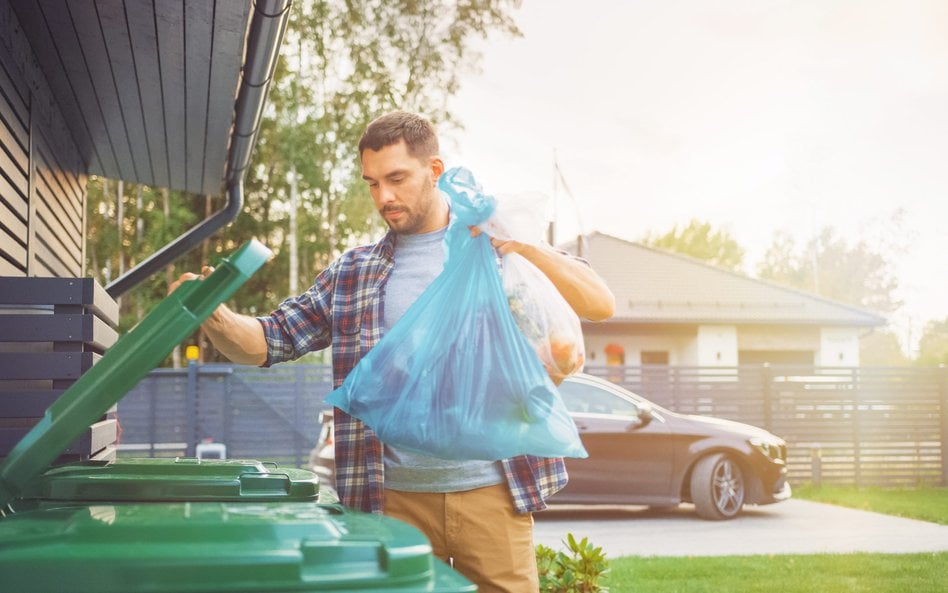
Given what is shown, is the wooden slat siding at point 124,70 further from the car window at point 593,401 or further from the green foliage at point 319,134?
the green foliage at point 319,134

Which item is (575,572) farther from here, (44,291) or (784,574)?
(784,574)

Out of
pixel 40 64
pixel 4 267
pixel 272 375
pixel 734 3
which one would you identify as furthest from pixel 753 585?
pixel 734 3

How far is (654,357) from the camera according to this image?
24.3 metres

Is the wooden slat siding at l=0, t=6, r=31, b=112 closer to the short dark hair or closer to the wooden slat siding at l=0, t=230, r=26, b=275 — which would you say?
the wooden slat siding at l=0, t=230, r=26, b=275

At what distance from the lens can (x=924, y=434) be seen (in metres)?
13.5

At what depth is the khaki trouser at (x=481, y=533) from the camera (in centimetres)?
245

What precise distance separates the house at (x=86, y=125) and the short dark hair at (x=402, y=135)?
3.08ft

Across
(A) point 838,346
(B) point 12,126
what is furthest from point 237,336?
(A) point 838,346

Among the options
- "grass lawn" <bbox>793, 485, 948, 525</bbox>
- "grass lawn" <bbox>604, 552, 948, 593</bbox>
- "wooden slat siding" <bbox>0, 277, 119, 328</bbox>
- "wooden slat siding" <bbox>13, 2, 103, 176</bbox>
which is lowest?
"grass lawn" <bbox>793, 485, 948, 525</bbox>

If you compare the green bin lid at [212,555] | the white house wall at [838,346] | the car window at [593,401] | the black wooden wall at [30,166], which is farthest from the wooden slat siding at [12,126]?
the white house wall at [838,346]

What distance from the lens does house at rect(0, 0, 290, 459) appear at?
276cm

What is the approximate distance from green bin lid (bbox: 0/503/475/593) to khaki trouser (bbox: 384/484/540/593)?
907 millimetres

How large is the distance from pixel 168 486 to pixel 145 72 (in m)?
3.47

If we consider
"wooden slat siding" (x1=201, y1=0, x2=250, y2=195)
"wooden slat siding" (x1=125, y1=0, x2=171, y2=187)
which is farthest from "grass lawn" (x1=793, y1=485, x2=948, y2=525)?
"wooden slat siding" (x1=125, y1=0, x2=171, y2=187)
